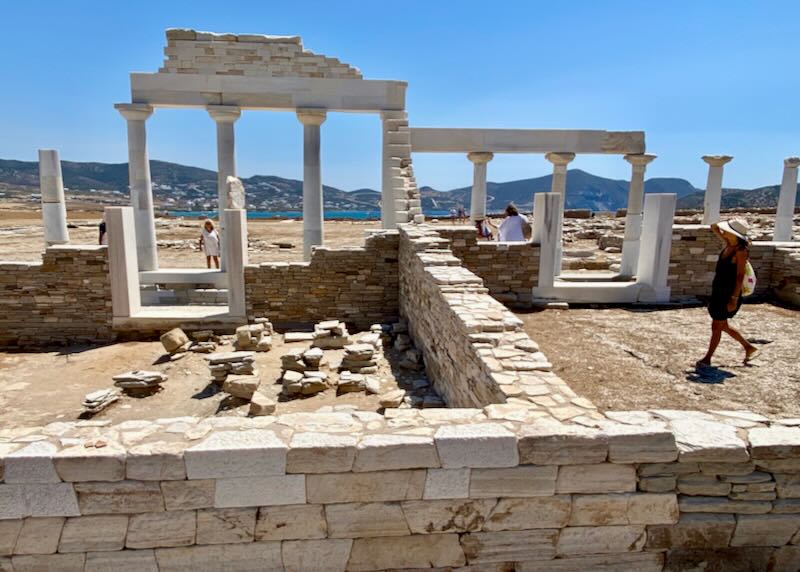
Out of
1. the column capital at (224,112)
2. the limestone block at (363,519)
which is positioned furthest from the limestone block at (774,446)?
the column capital at (224,112)

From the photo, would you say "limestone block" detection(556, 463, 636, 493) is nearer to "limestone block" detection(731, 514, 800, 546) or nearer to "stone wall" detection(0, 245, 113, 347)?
"limestone block" detection(731, 514, 800, 546)

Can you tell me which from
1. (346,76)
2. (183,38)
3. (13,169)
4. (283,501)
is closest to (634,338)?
(283,501)

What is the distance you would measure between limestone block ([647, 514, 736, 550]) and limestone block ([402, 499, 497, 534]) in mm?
1053

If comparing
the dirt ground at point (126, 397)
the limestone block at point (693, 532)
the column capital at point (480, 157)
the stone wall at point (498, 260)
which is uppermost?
the column capital at point (480, 157)

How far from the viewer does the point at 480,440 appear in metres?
2.92

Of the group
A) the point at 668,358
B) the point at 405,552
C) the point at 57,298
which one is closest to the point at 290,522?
the point at 405,552

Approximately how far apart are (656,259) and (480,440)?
8.48m

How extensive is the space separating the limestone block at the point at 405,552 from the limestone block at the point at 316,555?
0.18 feet

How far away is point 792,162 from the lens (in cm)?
1466

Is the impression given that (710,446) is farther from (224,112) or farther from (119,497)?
(224,112)

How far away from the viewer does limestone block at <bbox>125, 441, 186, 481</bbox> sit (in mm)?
2801

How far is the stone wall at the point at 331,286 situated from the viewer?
10516 mm

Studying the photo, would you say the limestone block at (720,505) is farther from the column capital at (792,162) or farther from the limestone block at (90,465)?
the column capital at (792,162)

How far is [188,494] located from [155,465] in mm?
249
